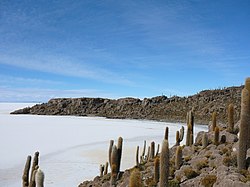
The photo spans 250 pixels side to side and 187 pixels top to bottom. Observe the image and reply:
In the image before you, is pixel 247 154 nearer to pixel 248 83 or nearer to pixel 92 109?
pixel 248 83

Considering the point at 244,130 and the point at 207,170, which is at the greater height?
the point at 244,130

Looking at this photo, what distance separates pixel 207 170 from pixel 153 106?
2759 inches

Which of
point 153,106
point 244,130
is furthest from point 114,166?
point 153,106

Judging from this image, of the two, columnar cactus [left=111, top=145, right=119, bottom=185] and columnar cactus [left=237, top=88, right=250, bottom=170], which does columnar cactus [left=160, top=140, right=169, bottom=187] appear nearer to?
columnar cactus [left=237, top=88, right=250, bottom=170]

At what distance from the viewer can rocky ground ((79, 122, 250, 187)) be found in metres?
8.37

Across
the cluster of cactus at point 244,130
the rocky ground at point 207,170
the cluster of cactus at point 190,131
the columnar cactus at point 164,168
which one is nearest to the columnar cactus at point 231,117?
the rocky ground at point 207,170

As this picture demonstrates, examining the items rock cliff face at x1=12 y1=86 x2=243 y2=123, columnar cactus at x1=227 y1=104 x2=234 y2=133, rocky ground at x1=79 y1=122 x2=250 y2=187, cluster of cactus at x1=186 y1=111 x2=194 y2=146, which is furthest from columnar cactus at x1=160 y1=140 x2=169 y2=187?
rock cliff face at x1=12 y1=86 x2=243 y2=123

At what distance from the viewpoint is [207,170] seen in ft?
32.3

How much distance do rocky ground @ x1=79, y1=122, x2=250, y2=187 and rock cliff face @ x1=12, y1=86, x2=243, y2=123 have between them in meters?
40.1

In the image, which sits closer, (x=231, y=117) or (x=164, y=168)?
(x=164, y=168)

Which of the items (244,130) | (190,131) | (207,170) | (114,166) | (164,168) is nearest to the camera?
(164,168)

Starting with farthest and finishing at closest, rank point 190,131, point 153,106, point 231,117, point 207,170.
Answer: point 153,106 → point 190,131 → point 231,117 → point 207,170

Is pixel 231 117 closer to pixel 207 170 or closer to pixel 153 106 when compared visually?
pixel 207 170

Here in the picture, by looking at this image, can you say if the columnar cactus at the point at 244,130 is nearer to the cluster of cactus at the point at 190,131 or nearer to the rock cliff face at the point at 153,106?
the cluster of cactus at the point at 190,131
